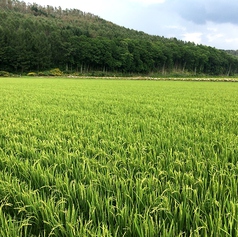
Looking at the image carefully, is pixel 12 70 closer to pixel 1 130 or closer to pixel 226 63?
pixel 1 130

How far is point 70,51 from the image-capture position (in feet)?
179

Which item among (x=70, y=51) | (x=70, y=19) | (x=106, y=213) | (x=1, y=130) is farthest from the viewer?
(x=70, y=19)

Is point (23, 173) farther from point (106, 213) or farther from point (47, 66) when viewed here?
point (47, 66)

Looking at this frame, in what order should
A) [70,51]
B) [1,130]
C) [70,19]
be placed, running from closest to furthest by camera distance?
[1,130]
[70,51]
[70,19]

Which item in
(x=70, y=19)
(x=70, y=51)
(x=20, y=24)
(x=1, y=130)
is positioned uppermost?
(x=70, y=19)

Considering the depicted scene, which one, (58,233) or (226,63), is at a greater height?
(226,63)

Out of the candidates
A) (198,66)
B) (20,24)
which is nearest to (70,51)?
(20,24)

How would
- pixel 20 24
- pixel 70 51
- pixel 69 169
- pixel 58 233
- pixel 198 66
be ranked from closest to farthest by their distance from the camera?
1. pixel 58 233
2. pixel 69 169
3. pixel 70 51
4. pixel 20 24
5. pixel 198 66

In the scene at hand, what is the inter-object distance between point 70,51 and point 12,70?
14843 millimetres

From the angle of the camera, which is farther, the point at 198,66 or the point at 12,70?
the point at 198,66

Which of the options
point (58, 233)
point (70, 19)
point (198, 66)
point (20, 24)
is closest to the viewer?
point (58, 233)

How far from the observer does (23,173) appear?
6.14ft

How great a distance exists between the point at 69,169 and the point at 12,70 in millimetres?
55375

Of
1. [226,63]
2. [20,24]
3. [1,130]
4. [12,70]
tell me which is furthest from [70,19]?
[1,130]
